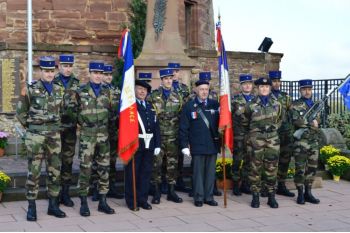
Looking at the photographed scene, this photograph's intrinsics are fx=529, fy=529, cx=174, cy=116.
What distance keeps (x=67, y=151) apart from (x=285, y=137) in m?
3.65

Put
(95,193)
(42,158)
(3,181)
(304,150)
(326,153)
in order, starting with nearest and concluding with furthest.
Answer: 1. (42,158)
2. (3,181)
3. (95,193)
4. (304,150)
5. (326,153)

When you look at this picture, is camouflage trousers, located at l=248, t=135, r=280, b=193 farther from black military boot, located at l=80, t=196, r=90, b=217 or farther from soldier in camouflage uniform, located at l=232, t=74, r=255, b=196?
black military boot, located at l=80, t=196, r=90, b=217

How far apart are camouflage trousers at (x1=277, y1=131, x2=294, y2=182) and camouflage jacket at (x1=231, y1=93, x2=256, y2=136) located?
671mm

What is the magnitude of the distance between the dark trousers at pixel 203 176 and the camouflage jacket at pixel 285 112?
144 centimetres

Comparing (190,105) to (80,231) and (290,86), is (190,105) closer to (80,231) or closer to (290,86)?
(80,231)

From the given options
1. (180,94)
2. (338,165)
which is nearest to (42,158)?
(180,94)

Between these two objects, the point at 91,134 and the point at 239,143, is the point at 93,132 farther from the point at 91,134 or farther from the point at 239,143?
the point at 239,143

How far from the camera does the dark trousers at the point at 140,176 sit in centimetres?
773

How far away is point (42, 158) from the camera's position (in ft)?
23.2

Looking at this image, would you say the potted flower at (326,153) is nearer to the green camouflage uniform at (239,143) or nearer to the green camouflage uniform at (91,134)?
the green camouflage uniform at (239,143)

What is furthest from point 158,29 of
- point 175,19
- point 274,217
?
point 274,217

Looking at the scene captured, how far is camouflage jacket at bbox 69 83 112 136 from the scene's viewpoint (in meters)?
7.38

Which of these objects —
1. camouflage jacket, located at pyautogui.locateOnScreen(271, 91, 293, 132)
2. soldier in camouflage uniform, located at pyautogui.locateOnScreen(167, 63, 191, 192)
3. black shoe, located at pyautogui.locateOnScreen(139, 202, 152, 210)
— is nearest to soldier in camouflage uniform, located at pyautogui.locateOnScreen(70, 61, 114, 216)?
black shoe, located at pyautogui.locateOnScreen(139, 202, 152, 210)

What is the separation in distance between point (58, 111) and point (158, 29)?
435cm
